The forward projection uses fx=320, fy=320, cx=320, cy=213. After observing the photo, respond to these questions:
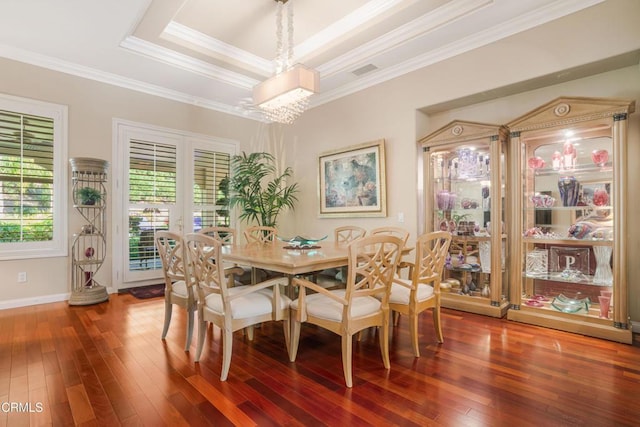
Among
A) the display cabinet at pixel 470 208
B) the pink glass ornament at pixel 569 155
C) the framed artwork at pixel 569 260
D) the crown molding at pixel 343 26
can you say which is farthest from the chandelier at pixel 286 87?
the framed artwork at pixel 569 260

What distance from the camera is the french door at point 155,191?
446 centimetres

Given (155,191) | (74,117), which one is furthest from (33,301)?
(74,117)

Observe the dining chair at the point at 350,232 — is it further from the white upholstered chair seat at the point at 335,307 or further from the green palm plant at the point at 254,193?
the green palm plant at the point at 254,193

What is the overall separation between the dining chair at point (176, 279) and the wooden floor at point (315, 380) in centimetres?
28

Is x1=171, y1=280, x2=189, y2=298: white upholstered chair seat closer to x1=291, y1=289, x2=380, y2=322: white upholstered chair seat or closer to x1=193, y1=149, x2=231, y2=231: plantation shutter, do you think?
x1=291, y1=289, x2=380, y2=322: white upholstered chair seat

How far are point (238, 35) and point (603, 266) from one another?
4.39 metres

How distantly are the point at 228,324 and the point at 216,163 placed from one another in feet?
12.7

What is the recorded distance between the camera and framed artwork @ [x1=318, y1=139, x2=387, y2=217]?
4.34 meters

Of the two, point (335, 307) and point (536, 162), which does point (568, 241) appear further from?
point (335, 307)

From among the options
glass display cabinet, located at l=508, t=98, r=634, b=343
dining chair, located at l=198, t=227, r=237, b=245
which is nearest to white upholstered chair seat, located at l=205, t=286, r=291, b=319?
dining chair, located at l=198, t=227, r=237, b=245

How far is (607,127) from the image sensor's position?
9.07ft

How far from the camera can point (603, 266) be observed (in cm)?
→ 286

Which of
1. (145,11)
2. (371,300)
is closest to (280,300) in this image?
(371,300)

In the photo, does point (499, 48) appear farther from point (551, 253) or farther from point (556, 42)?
point (551, 253)
